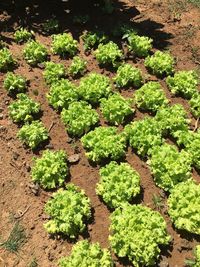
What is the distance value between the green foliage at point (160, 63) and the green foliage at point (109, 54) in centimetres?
67

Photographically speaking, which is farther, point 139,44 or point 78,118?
point 139,44

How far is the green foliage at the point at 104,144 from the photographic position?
8.16 metres

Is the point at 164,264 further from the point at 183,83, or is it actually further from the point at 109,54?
the point at 109,54

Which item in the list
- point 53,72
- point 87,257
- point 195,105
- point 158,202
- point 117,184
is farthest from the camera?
point 53,72

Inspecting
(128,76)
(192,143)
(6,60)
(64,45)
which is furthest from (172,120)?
(6,60)

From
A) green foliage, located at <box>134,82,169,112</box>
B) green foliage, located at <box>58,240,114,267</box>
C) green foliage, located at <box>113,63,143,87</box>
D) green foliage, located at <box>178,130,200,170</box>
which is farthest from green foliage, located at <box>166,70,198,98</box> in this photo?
green foliage, located at <box>58,240,114,267</box>

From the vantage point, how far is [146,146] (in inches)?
328

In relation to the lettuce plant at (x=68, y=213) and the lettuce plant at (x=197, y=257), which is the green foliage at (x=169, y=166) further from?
the lettuce plant at (x=68, y=213)

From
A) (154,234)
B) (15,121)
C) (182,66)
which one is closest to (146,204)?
(154,234)

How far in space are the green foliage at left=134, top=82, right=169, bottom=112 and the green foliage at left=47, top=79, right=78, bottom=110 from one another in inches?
50.8

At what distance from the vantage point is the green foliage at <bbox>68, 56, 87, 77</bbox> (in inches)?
388

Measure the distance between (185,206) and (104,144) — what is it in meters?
1.84

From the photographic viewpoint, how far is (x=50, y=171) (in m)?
7.91

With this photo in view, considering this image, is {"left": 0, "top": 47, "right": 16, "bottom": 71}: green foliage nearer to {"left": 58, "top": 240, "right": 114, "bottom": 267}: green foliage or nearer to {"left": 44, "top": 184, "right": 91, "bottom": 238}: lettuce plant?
{"left": 44, "top": 184, "right": 91, "bottom": 238}: lettuce plant
